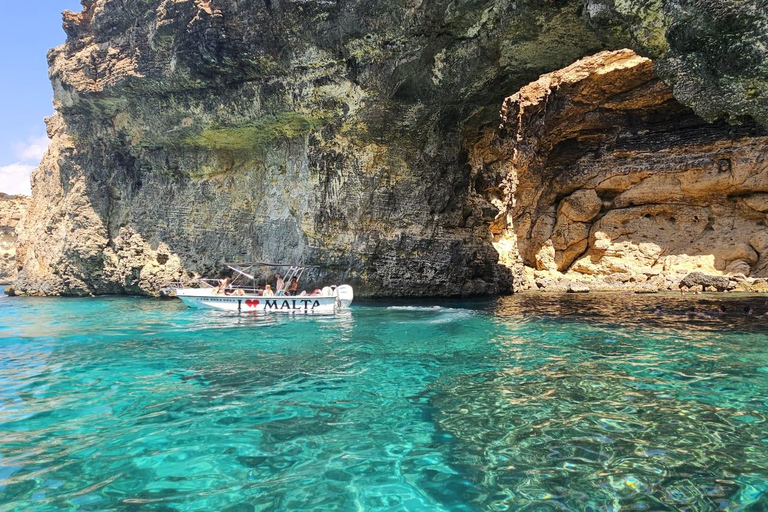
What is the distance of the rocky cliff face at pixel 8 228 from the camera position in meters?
56.1

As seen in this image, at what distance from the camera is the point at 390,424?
5301mm

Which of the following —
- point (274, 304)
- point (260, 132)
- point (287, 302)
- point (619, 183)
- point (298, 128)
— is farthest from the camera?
point (619, 183)

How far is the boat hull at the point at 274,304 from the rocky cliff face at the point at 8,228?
53.4 m

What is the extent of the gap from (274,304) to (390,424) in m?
13.0

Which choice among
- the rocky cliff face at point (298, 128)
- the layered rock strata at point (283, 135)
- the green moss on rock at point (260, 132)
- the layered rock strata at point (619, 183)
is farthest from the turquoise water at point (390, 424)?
the layered rock strata at point (619, 183)

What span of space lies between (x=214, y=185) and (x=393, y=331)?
1761 centimetres

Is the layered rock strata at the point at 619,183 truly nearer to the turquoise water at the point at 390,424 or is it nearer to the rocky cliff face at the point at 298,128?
the rocky cliff face at the point at 298,128

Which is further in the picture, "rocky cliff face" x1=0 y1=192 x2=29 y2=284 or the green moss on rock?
"rocky cliff face" x1=0 y1=192 x2=29 y2=284

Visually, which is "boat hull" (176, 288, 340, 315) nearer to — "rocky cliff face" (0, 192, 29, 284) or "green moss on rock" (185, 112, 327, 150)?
"green moss on rock" (185, 112, 327, 150)

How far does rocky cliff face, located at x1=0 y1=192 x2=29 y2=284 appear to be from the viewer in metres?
56.1

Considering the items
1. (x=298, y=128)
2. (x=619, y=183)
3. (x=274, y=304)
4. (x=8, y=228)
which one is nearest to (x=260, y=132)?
(x=298, y=128)

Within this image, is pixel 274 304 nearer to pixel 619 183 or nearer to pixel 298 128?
pixel 298 128

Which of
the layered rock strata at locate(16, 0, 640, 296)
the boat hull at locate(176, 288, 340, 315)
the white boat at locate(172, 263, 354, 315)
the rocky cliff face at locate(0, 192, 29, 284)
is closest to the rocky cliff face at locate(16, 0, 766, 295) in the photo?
the layered rock strata at locate(16, 0, 640, 296)

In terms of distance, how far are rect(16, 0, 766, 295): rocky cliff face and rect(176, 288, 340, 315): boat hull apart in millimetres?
4262
